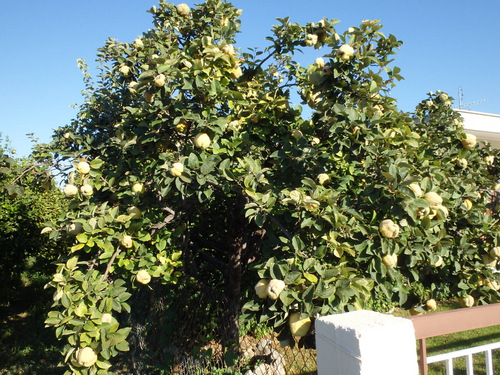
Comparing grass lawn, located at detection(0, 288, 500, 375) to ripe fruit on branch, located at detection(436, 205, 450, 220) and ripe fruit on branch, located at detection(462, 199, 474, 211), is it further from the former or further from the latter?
ripe fruit on branch, located at detection(436, 205, 450, 220)

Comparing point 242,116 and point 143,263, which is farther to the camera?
point 242,116

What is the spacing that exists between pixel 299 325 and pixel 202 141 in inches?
44.7

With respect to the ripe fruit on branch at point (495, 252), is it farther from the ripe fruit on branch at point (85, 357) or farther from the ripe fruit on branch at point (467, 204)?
the ripe fruit on branch at point (85, 357)

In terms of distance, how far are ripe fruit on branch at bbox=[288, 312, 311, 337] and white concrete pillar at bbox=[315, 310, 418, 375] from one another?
344mm

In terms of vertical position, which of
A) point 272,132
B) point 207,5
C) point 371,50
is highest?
point 207,5

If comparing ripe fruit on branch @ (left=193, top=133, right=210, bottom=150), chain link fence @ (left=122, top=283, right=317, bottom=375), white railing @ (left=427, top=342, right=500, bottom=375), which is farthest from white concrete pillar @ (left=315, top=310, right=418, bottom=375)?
chain link fence @ (left=122, top=283, right=317, bottom=375)

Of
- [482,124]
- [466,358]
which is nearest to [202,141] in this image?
[466,358]

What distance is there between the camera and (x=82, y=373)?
1.82 meters

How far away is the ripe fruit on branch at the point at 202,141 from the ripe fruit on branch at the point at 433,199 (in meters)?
1.18

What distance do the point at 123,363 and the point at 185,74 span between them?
3.54m

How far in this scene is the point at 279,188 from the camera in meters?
2.29

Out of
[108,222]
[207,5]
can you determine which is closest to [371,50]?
[207,5]

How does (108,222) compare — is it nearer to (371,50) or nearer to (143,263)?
(143,263)

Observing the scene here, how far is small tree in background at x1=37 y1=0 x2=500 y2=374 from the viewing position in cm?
180
